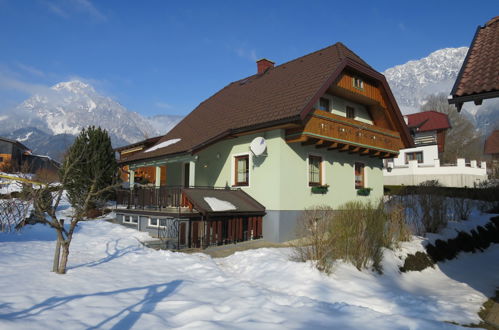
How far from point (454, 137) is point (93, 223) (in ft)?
160

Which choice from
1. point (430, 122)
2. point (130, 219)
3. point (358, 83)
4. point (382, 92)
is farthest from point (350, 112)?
point (430, 122)

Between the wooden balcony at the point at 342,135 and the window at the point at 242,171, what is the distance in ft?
7.49

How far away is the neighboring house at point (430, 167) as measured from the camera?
1135 inches

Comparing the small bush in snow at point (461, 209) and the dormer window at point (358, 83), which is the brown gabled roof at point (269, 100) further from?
the small bush in snow at point (461, 209)

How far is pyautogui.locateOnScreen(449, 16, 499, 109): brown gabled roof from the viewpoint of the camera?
229 inches

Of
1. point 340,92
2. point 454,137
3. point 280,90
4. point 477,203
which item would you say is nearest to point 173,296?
point 280,90

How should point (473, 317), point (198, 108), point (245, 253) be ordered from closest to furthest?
point (473, 317)
point (245, 253)
point (198, 108)

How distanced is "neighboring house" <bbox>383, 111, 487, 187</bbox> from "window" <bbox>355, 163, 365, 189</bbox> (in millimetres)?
10092

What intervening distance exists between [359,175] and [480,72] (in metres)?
11.3

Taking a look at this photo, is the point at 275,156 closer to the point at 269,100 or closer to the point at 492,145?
the point at 269,100

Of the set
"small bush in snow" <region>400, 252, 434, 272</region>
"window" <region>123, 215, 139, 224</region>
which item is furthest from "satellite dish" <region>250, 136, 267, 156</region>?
"small bush in snow" <region>400, 252, 434, 272</region>

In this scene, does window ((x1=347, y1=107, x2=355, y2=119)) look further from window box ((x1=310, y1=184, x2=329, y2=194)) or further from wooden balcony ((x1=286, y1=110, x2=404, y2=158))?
window box ((x1=310, y1=184, x2=329, y2=194))

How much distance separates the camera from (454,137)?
47.8 metres

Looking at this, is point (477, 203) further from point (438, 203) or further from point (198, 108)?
point (198, 108)
